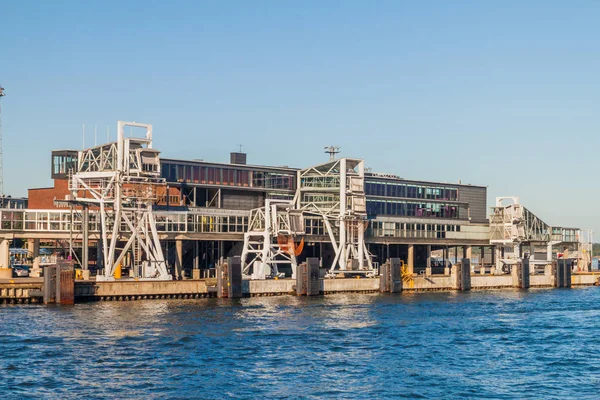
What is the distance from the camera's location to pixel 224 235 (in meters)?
123

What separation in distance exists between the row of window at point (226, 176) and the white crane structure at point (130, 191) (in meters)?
15.1

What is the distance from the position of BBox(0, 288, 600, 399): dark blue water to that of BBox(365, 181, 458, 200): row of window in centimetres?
4549

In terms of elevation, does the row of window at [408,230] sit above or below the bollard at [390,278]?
above

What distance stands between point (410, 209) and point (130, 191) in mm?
55744

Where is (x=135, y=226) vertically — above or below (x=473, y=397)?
above

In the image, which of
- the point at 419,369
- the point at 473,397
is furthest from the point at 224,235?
the point at 473,397

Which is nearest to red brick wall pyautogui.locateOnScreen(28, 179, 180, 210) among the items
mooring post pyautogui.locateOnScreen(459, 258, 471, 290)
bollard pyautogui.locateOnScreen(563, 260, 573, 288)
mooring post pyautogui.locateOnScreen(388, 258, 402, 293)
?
mooring post pyautogui.locateOnScreen(388, 258, 402, 293)

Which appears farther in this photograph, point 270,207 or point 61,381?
point 270,207

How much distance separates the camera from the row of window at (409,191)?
141375 mm

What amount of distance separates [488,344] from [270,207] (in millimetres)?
52993

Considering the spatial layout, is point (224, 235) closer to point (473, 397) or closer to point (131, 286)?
point (131, 286)

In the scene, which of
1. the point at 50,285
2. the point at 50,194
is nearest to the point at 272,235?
the point at 50,285

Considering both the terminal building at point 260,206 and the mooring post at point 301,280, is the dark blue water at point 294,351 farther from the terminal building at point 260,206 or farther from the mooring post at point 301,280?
the terminal building at point 260,206

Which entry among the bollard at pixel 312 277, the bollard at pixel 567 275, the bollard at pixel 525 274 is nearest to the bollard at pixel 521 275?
the bollard at pixel 525 274
